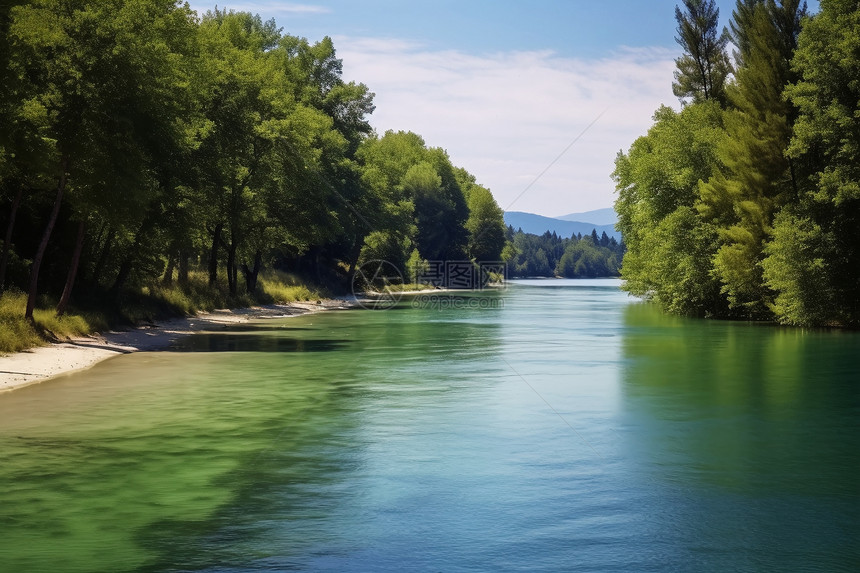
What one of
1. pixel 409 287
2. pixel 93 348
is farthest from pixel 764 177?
pixel 409 287

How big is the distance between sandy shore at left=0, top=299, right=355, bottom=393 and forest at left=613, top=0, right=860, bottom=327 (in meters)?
28.6

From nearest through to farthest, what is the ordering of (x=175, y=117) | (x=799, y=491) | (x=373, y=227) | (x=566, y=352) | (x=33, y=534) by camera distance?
(x=33, y=534), (x=799, y=491), (x=566, y=352), (x=175, y=117), (x=373, y=227)

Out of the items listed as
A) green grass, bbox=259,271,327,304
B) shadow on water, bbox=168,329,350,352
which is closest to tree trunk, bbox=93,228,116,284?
shadow on water, bbox=168,329,350,352

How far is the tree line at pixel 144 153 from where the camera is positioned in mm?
32938

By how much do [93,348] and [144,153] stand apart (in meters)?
9.10

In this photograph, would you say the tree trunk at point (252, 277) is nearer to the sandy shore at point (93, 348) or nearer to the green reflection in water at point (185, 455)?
the sandy shore at point (93, 348)

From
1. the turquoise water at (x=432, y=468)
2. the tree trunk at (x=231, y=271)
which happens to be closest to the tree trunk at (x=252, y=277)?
the tree trunk at (x=231, y=271)

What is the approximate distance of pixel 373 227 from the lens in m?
92.5

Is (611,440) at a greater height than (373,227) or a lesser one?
lesser

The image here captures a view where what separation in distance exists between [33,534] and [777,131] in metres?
47.5

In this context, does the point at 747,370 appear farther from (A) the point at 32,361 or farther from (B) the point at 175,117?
(B) the point at 175,117

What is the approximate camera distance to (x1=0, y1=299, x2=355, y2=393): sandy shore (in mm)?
26297

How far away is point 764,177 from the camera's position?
51.1 m

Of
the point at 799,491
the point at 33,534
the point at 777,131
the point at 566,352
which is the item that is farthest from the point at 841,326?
the point at 33,534
